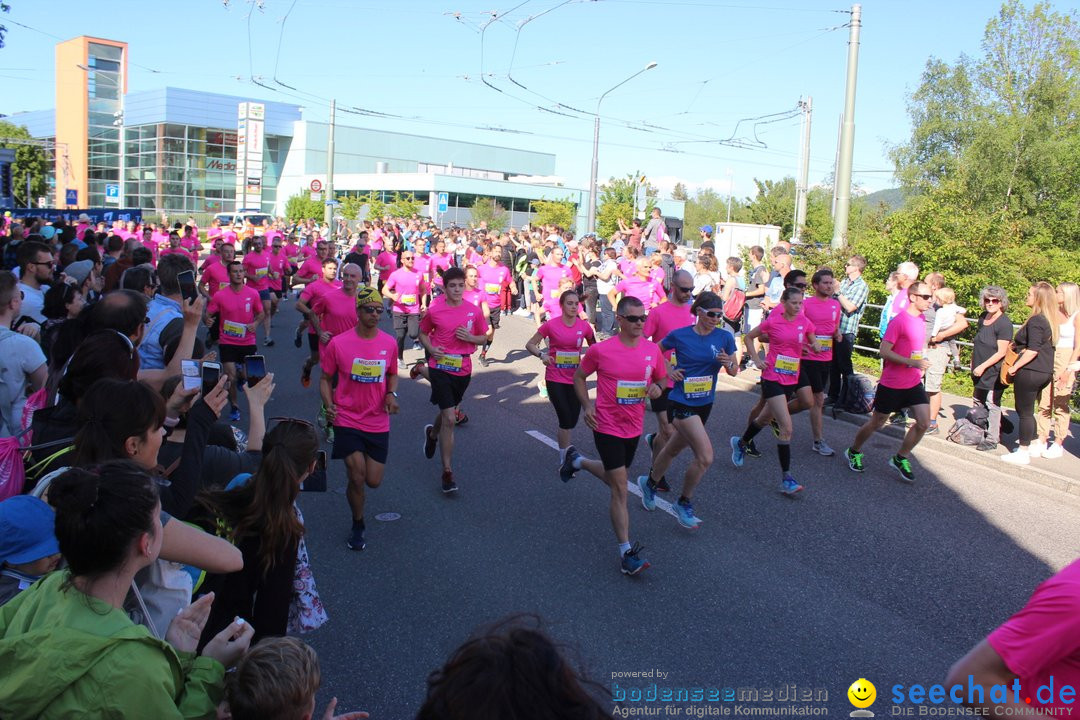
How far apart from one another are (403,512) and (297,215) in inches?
2252

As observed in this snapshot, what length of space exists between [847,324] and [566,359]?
536 centimetres

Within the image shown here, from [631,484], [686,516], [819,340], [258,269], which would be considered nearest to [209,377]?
[686,516]

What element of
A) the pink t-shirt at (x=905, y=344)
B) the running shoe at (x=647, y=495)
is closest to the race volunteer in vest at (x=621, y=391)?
the running shoe at (x=647, y=495)

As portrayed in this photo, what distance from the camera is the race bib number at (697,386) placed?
703cm

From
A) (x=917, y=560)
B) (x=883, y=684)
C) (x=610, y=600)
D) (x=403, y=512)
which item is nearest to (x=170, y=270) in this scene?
Answer: (x=403, y=512)

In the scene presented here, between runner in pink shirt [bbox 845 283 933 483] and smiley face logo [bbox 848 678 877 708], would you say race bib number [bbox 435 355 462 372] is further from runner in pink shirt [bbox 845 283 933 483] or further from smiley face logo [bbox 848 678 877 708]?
smiley face logo [bbox 848 678 877 708]

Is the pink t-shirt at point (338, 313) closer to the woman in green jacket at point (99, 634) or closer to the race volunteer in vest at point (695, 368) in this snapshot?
the race volunteer in vest at point (695, 368)

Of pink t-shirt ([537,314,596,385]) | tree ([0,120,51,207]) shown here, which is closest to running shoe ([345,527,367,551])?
pink t-shirt ([537,314,596,385])

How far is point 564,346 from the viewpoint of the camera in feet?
26.9

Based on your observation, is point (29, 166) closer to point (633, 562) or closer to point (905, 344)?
point (905, 344)

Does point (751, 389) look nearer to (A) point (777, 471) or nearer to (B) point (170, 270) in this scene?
(A) point (777, 471)

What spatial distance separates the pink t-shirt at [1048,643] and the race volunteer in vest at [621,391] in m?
3.79

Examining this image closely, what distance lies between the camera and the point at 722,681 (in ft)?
14.3

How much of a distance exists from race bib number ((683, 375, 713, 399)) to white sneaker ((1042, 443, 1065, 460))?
4890 mm
